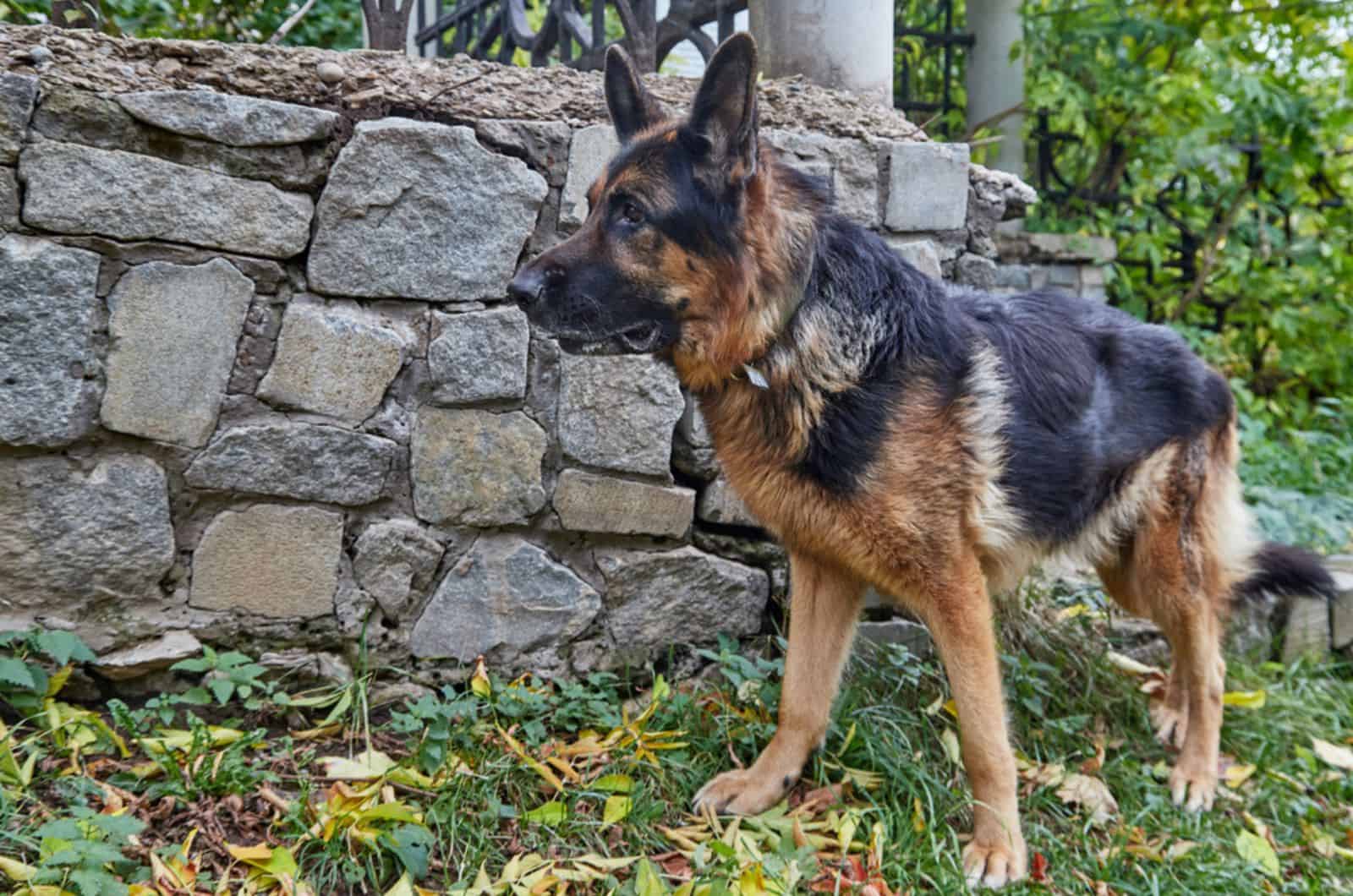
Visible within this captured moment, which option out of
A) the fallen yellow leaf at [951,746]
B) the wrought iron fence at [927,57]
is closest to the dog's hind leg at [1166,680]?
the fallen yellow leaf at [951,746]

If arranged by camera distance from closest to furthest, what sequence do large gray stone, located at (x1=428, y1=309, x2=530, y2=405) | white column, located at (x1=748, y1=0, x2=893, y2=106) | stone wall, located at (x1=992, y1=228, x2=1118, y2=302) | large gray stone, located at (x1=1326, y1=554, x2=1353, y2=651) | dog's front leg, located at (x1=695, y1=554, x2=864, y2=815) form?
dog's front leg, located at (x1=695, y1=554, x2=864, y2=815) < large gray stone, located at (x1=428, y1=309, x2=530, y2=405) < white column, located at (x1=748, y1=0, x2=893, y2=106) < large gray stone, located at (x1=1326, y1=554, x2=1353, y2=651) < stone wall, located at (x1=992, y1=228, x2=1118, y2=302)

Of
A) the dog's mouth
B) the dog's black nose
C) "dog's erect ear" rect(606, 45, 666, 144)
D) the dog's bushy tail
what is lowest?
the dog's bushy tail

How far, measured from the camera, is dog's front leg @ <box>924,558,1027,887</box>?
9.26ft

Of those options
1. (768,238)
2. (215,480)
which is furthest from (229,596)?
(768,238)

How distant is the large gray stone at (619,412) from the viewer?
3459 millimetres

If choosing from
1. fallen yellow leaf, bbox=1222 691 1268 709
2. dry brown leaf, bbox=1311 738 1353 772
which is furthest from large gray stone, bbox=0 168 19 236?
dry brown leaf, bbox=1311 738 1353 772

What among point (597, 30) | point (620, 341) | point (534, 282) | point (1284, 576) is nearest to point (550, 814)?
point (620, 341)

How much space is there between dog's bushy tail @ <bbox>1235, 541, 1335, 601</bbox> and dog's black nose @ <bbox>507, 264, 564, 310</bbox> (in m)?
2.68

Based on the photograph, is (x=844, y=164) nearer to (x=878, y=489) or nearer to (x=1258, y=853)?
(x=878, y=489)

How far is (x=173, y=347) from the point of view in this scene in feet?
10.0

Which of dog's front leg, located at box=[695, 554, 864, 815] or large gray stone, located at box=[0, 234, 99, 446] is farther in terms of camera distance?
dog's front leg, located at box=[695, 554, 864, 815]

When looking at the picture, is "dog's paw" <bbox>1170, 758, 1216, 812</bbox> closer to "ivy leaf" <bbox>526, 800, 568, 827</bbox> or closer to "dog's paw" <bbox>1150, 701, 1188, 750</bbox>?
"dog's paw" <bbox>1150, 701, 1188, 750</bbox>

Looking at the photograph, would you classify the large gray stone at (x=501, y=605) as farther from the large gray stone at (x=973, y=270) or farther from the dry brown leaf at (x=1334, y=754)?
the dry brown leaf at (x=1334, y=754)

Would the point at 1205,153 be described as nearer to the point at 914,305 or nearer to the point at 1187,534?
the point at 1187,534
